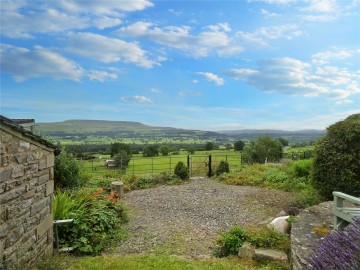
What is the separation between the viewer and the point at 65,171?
1039cm

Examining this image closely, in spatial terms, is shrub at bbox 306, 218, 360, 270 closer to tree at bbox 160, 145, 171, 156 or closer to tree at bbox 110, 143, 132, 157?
tree at bbox 110, 143, 132, 157

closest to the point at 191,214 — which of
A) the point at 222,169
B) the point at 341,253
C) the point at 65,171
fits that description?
the point at 65,171

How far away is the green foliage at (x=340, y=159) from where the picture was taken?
8.70 meters

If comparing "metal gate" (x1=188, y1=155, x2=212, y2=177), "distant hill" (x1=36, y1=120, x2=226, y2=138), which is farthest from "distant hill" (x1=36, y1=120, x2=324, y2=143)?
"metal gate" (x1=188, y1=155, x2=212, y2=177)

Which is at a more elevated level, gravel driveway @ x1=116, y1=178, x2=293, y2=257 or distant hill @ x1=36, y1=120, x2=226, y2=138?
distant hill @ x1=36, y1=120, x2=226, y2=138

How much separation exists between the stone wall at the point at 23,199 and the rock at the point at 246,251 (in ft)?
12.7

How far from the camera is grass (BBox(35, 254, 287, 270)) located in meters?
5.61

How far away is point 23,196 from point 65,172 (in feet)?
18.3

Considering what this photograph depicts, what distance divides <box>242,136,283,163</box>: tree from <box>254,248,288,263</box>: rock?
17497mm

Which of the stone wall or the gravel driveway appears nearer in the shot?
the stone wall

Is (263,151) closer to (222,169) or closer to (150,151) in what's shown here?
(222,169)

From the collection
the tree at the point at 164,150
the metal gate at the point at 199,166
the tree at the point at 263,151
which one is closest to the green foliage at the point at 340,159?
the metal gate at the point at 199,166

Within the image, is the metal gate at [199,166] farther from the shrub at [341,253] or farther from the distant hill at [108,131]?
the distant hill at [108,131]

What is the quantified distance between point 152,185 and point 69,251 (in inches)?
338
